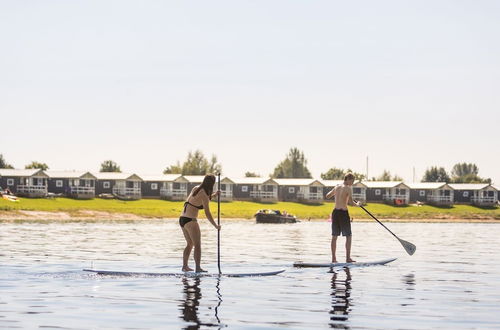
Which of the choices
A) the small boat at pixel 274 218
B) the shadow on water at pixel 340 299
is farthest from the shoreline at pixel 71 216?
the shadow on water at pixel 340 299

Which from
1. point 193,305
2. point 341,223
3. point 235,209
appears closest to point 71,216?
point 235,209

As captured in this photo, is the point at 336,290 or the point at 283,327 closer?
the point at 283,327

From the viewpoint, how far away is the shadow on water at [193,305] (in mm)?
11750

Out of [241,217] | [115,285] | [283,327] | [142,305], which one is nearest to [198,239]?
[115,285]

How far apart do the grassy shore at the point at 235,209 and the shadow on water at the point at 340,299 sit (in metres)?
66.9

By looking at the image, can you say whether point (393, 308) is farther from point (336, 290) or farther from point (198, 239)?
point (198, 239)

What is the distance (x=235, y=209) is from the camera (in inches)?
4377

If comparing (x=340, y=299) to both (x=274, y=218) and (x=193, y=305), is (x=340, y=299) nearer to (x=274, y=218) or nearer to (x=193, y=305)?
(x=193, y=305)

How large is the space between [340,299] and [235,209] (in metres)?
96.5

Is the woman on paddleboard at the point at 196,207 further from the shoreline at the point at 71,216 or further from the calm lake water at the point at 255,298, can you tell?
the shoreline at the point at 71,216

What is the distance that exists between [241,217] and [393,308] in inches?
3392

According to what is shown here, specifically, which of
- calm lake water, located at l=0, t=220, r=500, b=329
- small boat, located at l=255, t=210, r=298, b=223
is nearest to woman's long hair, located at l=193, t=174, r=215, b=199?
calm lake water, located at l=0, t=220, r=500, b=329

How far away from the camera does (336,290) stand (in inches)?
643

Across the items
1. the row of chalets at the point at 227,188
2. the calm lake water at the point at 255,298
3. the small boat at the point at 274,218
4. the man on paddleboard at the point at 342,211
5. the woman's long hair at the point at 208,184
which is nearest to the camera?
the calm lake water at the point at 255,298
